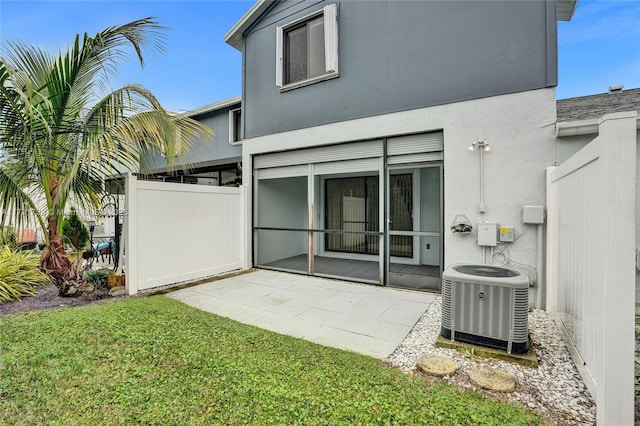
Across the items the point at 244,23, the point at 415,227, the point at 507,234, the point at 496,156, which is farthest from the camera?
the point at 244,23

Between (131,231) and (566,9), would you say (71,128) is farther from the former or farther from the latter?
(566,9)

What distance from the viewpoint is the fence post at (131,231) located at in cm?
542

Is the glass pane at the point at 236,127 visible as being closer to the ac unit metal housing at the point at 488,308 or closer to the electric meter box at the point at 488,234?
the electric meter box at the point at 488,234

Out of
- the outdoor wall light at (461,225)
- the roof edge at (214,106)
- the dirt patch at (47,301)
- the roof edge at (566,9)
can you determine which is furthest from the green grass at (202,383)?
the roof edge at (214,106)

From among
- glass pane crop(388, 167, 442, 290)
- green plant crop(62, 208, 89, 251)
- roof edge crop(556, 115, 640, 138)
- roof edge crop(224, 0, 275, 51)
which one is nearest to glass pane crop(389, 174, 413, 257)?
glass pane crop(388, 167, 442, 290)

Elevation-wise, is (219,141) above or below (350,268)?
above

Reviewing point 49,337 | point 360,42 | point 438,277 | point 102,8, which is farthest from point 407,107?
point 102,8

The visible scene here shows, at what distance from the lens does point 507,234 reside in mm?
4816

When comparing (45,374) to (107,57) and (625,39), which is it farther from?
(625,39)

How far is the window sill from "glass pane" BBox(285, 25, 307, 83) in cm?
27

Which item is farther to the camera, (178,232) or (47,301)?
(178,232)

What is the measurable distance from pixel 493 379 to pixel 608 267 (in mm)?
1371

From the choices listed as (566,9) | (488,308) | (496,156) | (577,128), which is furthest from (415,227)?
(566,9)

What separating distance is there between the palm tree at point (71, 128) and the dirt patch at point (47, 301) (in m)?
0.34
